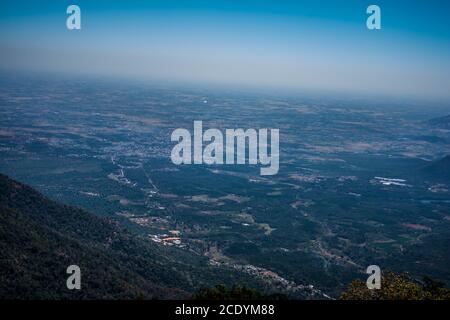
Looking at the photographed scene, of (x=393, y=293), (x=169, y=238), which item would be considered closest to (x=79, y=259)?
(x=393, y=293)

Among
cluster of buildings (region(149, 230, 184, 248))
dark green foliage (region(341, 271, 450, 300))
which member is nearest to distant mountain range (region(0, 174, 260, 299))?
cluster of buildings (region(149, 230, 184, 248))

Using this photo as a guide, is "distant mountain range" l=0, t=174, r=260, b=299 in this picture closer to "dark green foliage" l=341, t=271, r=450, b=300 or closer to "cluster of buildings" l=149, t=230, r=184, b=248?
"cluster of buildings" l=149, t=230, r=184, b=248

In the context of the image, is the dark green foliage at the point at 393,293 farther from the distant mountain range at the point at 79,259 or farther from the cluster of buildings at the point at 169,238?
the cluster of buildings at the point at 169,238

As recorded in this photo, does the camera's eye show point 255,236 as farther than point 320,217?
No

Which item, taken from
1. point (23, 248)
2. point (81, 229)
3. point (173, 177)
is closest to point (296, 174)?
point (173, 177)

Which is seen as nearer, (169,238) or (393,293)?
(393,293)

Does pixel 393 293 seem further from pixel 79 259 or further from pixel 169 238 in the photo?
pixel 169 238

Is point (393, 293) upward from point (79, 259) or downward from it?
upward
